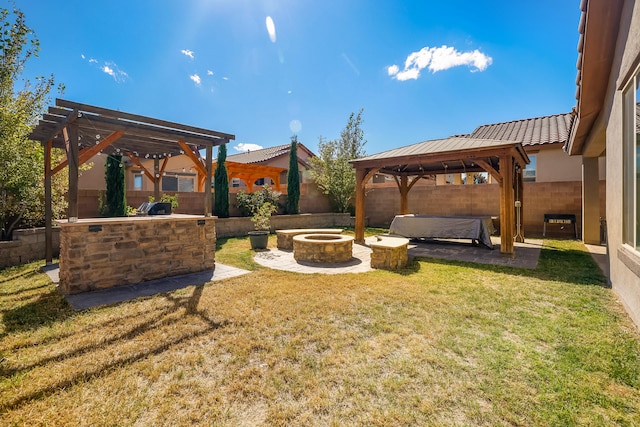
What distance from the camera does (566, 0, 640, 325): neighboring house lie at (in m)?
3.25

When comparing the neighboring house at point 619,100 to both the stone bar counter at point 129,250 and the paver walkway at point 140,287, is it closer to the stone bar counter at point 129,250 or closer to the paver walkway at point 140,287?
the paver walkway at point 140,287

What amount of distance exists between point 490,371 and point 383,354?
0.91 meters

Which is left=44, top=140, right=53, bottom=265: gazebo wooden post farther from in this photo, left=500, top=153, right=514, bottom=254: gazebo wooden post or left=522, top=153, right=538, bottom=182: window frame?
left=522, top=153, right=538, bottom=182: window frame

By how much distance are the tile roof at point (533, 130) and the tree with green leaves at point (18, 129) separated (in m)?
15.2

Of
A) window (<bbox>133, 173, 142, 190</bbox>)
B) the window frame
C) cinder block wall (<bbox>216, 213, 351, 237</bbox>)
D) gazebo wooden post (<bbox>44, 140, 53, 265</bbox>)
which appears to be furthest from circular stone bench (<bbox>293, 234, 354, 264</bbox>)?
window (<bbox>133, 173, 142, 190</bbox>)

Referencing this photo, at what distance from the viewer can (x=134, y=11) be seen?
7.05 meters

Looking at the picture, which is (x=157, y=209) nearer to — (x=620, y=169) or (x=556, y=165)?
(x=620, y=169)

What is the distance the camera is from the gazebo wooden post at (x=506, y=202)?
6.88 meters

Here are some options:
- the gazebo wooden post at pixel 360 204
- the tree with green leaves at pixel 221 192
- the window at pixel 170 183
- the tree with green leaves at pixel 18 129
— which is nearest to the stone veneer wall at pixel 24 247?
the tree with green leaves at pixel 18 129

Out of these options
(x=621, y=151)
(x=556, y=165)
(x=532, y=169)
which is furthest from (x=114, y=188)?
(x=556, y=165)

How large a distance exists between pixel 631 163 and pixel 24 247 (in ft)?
36.5

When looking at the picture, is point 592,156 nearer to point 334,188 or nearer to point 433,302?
point 433,302

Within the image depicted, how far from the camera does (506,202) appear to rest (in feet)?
22.9

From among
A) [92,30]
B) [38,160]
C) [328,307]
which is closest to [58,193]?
[38,160]
